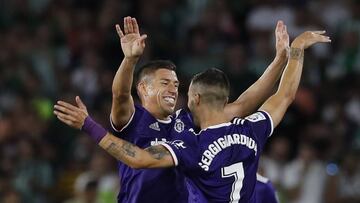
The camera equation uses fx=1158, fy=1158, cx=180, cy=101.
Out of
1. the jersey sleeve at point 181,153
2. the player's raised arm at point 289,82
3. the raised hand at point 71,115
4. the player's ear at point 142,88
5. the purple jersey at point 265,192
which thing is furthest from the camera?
the purple jersey at point 265,192

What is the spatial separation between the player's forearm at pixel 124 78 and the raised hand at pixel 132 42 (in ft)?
0.16

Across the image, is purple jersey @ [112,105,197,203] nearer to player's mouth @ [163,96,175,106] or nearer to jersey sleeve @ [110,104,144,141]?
jersey sleeve @ [110,104,144,141]

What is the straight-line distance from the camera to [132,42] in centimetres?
819

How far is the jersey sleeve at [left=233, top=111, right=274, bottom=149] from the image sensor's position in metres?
8.19

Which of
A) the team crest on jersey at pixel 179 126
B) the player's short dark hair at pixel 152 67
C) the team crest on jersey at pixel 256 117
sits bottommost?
the team crest on jersey at pixel 179 126

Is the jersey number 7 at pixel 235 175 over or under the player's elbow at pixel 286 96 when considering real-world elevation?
under

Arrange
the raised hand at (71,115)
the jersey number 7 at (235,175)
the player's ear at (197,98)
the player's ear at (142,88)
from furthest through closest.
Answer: the player's ear at (142,88) → the player's ear at (197,98) → the jersey number 7 at (235,175) → the raised hand at (71,115)

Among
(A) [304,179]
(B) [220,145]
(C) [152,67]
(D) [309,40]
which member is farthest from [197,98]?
(A) [304,179]

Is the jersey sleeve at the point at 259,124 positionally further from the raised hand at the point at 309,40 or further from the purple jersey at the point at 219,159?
the raised hand at the point at 309,40

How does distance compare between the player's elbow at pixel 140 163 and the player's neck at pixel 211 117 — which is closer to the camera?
the player's elbow at pixel 140 163

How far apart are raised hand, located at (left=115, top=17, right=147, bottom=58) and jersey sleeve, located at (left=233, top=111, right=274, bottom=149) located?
2.79 feet

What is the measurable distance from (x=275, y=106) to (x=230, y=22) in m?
7.21

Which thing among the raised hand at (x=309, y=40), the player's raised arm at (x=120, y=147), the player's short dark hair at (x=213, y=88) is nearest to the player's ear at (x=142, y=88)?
the player's short dark hair at (x=213, y=88)

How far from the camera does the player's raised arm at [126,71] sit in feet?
26.8
